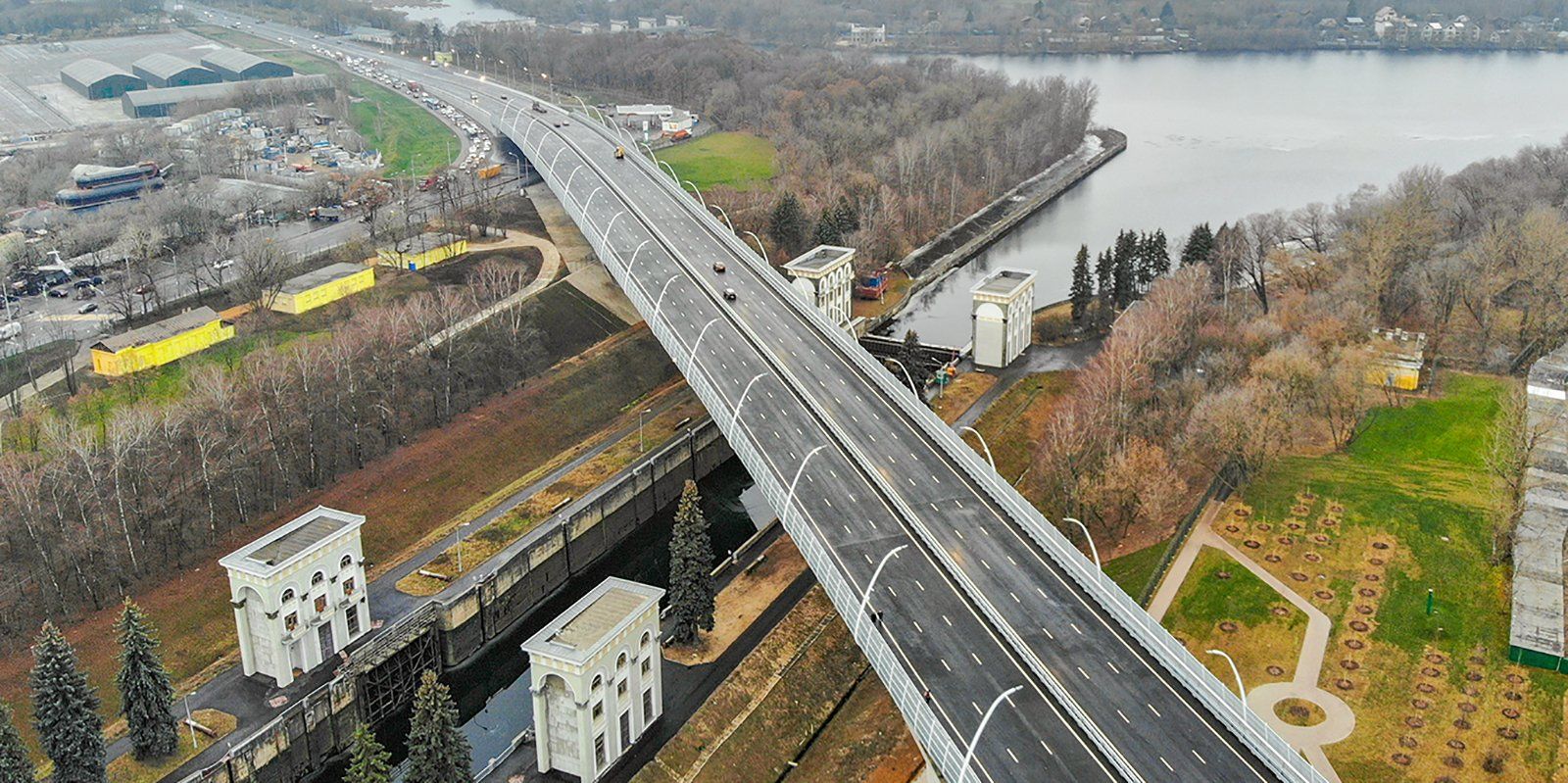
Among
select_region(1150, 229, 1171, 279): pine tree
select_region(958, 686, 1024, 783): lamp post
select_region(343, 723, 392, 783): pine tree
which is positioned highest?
select_region(1150, 229, 1171, 279): pine tree

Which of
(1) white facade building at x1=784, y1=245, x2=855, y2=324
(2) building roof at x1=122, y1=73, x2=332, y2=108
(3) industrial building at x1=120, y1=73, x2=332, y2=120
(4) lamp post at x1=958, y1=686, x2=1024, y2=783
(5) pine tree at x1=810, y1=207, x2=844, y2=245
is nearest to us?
(4) lamp post at x1=958, y1=686, x2=1024, y2=783

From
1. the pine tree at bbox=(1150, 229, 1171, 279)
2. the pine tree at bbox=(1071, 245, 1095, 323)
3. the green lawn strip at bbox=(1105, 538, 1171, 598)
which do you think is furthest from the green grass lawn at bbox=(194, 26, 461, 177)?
the green lawn strip at bbox=(1105, 538, 1171, 598)

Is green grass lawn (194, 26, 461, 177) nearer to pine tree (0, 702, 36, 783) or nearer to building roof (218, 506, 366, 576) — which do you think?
building roof (218, 506, 366, 576)

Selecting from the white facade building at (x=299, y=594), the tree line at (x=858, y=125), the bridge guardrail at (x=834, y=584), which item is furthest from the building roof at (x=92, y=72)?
the white facade building at (x=299, y=594)

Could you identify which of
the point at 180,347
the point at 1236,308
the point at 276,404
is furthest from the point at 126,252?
the point at 1236,308

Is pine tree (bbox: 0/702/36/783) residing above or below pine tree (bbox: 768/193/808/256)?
below

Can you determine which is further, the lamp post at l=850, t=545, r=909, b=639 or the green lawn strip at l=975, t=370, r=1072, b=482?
the green lawn strip at l=975, t=370, r=1072, b=482
